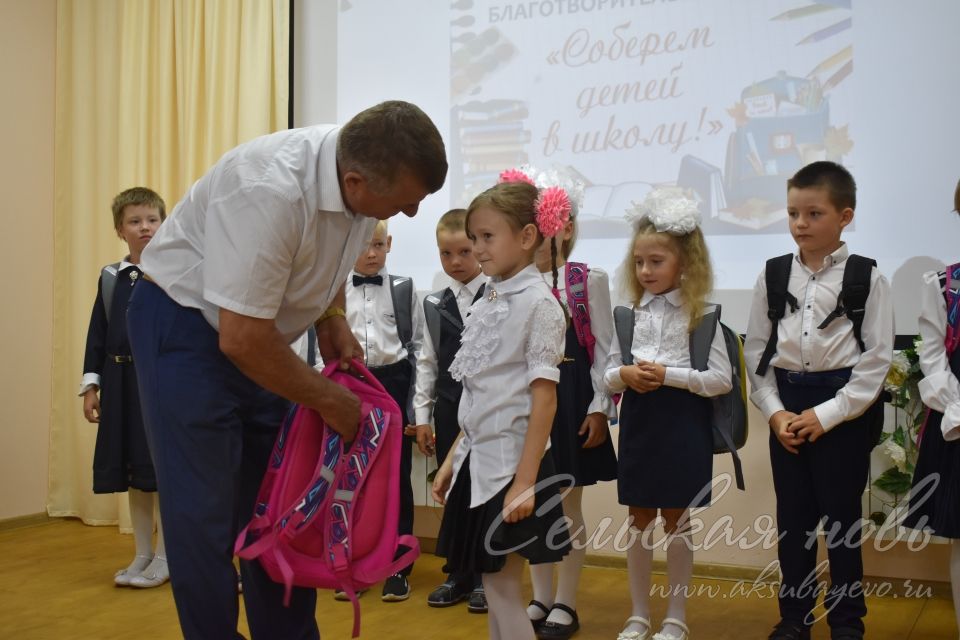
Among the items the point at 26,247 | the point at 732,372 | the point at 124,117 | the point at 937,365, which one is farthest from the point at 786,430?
the point at 26,247

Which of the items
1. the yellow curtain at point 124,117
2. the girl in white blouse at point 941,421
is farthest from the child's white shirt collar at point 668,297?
the yellow curtain at point 124,117

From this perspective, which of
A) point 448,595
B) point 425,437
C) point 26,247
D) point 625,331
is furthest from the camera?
point 26,247

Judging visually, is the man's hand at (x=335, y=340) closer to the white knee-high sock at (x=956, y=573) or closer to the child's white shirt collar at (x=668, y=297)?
the child's white shirt collar at (x=668, y=297)

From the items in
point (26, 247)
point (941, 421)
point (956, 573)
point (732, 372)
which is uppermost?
point (26, 247)

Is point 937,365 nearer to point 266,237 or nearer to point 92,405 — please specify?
point 266,237

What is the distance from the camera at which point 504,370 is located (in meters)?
2.23

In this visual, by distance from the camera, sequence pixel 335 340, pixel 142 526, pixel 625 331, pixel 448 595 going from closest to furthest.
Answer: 1. pixel 335 340
2. pixel 625 331
3. pixel 448 595
4. pixel 142 526

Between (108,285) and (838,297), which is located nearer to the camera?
(838,297)

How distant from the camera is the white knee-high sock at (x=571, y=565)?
3.06 metres

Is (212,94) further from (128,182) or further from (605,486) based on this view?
(605,486)

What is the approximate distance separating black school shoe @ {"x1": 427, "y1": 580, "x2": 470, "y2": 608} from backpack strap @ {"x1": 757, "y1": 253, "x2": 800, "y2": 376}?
137 centimetres

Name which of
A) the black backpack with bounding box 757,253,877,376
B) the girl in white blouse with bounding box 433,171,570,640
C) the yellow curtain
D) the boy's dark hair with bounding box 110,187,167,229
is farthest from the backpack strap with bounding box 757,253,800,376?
the yellow curtain

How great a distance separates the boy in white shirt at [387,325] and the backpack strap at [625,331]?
0.99m

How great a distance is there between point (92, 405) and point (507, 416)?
2305 millimetres
